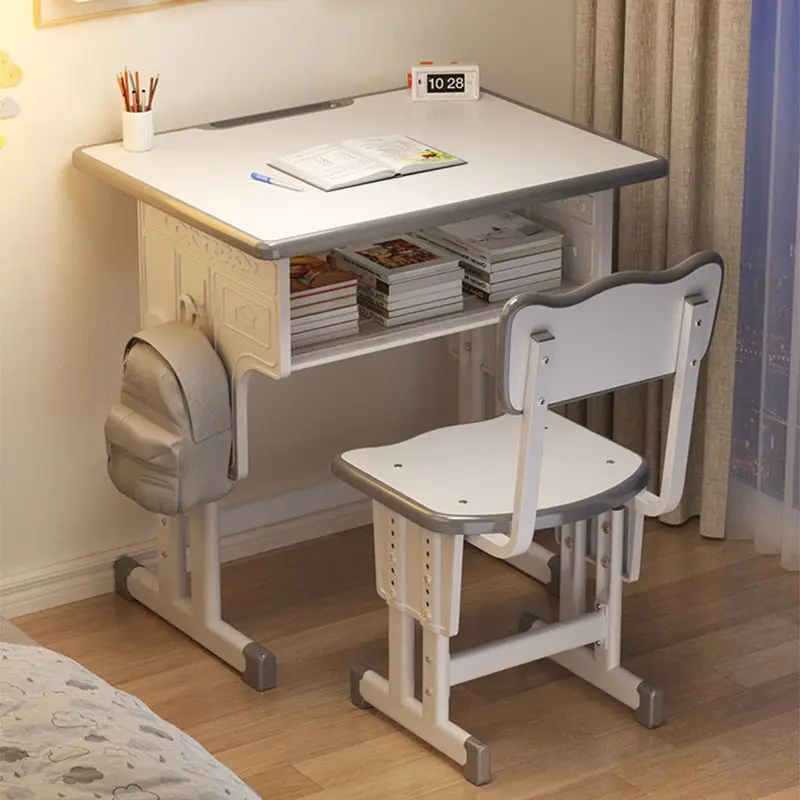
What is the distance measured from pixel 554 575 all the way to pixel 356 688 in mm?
528

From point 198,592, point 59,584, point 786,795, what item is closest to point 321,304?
point 198,592

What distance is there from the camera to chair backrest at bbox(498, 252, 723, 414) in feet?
7.91

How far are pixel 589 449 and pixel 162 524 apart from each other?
2.63 feet

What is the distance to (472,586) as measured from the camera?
10.9ft

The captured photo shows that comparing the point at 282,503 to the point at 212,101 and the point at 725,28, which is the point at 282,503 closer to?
the point at 212,101

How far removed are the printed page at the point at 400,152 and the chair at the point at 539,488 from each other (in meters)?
0.45

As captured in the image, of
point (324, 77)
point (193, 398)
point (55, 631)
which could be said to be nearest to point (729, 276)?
point (324, 77)

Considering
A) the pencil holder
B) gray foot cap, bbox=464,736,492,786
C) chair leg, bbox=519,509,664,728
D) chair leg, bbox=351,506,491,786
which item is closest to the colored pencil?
the pencil holder

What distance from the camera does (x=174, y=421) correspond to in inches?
111

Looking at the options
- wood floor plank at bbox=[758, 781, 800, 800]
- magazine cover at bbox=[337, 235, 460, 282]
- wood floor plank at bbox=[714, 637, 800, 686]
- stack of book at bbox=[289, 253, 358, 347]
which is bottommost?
wood floor plank at bbox=[758, 781, 800, 800]

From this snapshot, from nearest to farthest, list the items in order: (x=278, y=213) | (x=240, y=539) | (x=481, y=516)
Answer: (x=481, y=516) < (x=278, y=213) < (x=240, y=539)

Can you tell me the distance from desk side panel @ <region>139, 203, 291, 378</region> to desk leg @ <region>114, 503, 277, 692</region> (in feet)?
1.10

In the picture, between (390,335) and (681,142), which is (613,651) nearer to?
(390,335)

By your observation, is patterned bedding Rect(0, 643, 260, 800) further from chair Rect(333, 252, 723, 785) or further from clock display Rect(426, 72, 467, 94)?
clock display Rect(426, 72, 467, 94)
